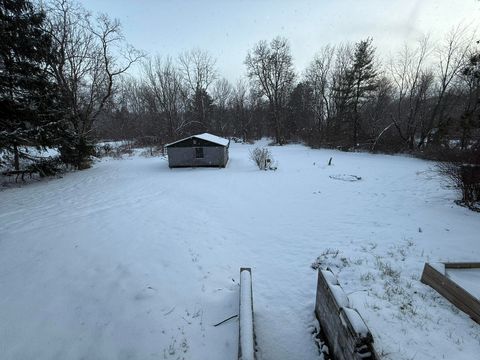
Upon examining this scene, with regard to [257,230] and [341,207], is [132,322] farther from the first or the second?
[341,207]

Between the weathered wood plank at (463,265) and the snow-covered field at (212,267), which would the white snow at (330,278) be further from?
the weathered wood plank at (463,265)

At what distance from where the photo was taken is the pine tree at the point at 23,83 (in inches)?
369

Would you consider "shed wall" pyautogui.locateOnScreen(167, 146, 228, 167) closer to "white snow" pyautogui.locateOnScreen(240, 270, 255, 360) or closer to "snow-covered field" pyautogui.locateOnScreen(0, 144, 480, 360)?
"snow-covered field" pyautogui.locateOnScreen(0, 144, 480, 360)

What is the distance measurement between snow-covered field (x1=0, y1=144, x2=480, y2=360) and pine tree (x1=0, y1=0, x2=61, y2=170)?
2741mm

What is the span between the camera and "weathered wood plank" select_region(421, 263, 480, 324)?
3130 mm

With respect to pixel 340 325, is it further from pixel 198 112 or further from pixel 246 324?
pixel 198 112

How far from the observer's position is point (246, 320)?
9.34 feet

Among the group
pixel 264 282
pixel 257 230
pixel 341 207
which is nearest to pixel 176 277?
pixel 264 282

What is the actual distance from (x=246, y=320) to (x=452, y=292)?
3.24 metres

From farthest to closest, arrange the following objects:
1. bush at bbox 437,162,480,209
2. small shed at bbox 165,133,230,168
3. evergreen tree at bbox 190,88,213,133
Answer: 1. evergreen tree at bbox 190,88,213,133
2. small shed at bbox 165,133,230,168
3. bush at bbox 437,162,480,209

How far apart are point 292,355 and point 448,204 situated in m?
8.36

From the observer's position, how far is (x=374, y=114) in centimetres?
2508

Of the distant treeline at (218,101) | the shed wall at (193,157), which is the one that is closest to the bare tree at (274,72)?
the distant treeline at (218,101)

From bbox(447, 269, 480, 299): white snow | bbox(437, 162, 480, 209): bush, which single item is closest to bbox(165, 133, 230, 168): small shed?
bbox(437, 162, 480, 209): bush
